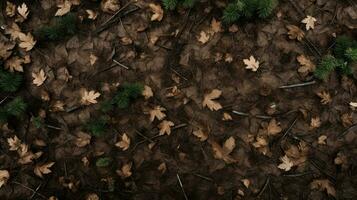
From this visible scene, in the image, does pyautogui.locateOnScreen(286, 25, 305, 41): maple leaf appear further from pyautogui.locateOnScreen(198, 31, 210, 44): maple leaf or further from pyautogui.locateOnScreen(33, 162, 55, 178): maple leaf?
pyautogui.locateOnScreen(33, 162, 55, 178): maple leaf

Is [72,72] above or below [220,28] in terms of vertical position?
below

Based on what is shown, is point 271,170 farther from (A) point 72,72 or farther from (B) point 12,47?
(B) point 12,47

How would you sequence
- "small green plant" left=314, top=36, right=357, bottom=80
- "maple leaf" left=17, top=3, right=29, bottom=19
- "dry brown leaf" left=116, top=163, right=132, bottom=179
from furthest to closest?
"maple leaf" left=17, top=3, right=29, bottom=19 → "dry brown leaf" left=116, top=163, right=132, bottom=179 → "small green plant" left=314, top=36, right=357, bottom=80

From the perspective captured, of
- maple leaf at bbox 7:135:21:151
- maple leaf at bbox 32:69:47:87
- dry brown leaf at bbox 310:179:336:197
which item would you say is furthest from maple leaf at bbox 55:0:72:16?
dry brown leaf at bbox 310:179:336:197

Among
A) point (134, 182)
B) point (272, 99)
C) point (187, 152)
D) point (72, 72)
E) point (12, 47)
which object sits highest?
point (12, 47)

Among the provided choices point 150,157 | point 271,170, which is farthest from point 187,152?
point 271,170
